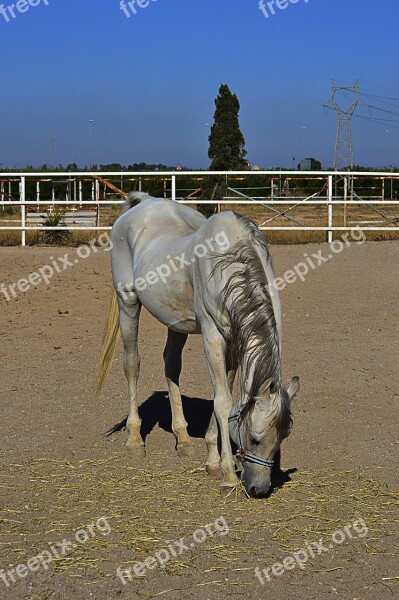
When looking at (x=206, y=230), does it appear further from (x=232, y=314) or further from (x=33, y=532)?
(x=33, y=532)

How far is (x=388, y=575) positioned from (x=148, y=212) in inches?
138

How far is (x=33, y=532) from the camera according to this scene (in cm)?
449

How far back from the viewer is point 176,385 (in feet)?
21.1

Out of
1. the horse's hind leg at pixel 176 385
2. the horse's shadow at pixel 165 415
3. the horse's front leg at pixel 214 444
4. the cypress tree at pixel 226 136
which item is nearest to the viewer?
the horse's front leg at pixel 214 444

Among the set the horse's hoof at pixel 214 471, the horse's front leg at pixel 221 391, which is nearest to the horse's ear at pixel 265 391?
the horse's front leg at pixel 221 391

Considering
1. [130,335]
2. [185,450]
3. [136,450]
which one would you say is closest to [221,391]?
[185,450]

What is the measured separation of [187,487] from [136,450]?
2.99ft

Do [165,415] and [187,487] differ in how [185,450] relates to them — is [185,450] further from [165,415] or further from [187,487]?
[165,415]

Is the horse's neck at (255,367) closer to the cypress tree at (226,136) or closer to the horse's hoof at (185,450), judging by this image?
the horse's hoof at (185,450)

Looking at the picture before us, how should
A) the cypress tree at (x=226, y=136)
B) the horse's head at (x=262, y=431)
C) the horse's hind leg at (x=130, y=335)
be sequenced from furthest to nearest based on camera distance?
the cypress tree at (x=226, y=136) → the horse's hind leg at (x=130, y=335) → the horse's head at (x=262, y=431)

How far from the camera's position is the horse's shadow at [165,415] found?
6.77 meters

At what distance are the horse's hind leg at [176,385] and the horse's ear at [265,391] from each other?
1655mm

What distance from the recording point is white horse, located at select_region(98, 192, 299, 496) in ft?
15.2

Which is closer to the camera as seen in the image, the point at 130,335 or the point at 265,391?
the point at 265,391
